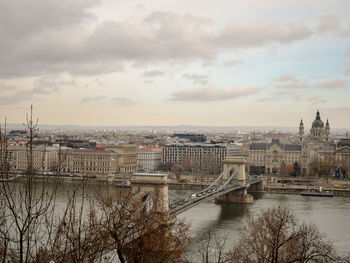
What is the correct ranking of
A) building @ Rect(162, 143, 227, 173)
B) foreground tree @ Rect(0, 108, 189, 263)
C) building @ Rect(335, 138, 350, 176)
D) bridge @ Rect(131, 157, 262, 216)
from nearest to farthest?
foreground tree @ Rect(0, 108, 189, 263) → bridge @ Rect(131, 157, 262, 216) → building @ Rect(335, 138, 350, 176) → building @ Rect(162, 143, 227, 173)

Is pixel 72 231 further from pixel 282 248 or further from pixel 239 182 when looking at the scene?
pixel 239 182

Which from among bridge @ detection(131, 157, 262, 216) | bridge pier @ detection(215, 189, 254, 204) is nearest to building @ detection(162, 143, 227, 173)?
bridge @ detection(131, 157, 262, 216)

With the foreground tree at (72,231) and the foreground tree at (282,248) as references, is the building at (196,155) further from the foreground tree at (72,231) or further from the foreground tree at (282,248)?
the foreground tree at (282,248)

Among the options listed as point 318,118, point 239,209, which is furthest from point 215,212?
point 318,118

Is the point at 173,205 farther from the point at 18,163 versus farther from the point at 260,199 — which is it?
the point at 18,163

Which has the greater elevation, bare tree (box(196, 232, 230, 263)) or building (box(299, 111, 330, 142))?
building (box(299, 111, 330, 142))

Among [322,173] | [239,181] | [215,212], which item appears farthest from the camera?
[322,173]

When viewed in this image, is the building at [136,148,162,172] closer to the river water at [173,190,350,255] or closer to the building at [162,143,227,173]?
the building at [162,143,227,173]
